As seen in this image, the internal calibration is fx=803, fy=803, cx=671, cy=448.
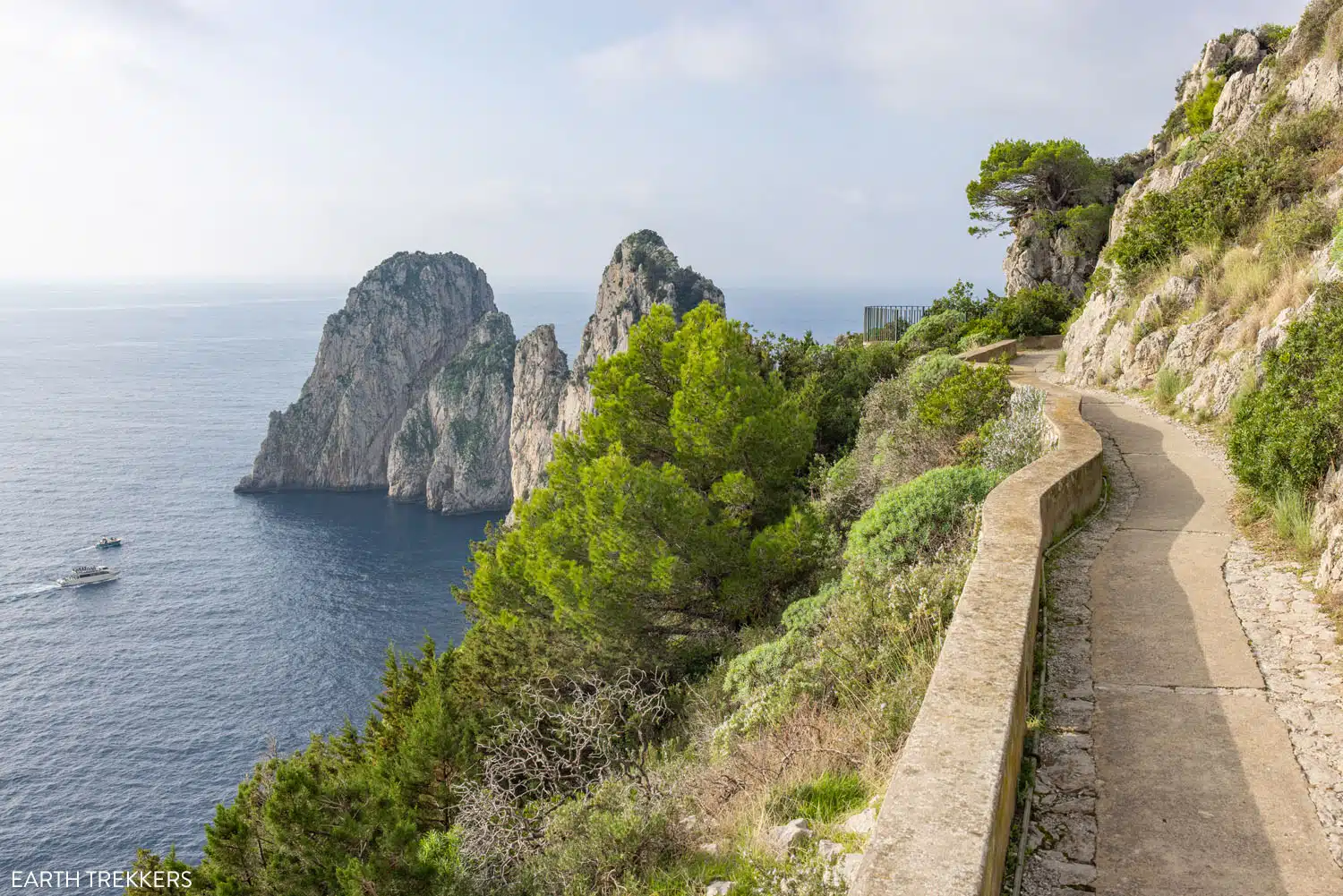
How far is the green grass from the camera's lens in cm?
506

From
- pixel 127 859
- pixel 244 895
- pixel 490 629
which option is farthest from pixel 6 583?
pixel 244 895

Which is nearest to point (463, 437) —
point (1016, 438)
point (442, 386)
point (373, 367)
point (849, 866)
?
point (442, 386)

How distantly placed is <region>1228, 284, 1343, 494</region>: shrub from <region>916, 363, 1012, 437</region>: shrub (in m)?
4.58

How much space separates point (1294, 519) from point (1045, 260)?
3248 cm

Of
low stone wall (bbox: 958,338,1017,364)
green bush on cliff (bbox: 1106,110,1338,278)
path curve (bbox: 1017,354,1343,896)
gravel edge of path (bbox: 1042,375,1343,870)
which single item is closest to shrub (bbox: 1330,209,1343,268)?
green bush on cliff (bbox: 1106,110,1338,278)

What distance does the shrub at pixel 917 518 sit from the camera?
8781mm

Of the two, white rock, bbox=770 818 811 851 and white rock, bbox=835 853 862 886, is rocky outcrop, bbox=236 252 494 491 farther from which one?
white rock, bbox=835 853 862 886

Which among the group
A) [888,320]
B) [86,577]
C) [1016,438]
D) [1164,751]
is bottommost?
[86,577]

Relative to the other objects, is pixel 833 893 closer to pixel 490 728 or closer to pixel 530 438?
pixel 490 728

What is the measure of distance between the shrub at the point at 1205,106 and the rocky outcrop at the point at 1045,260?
20.0ft

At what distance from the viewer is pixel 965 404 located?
45.4 ft

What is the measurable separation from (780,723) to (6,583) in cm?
8054

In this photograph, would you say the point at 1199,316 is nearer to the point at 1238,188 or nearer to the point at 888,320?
the point at 1238,188

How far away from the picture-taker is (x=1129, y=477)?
10.5 metres
